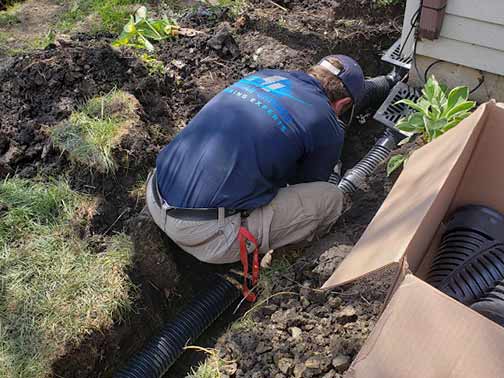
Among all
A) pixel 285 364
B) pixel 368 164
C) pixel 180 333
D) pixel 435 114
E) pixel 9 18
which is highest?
pixel 435 114

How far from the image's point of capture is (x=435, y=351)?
105 cm

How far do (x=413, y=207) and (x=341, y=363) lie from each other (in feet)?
2.65

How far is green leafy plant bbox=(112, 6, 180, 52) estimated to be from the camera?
3957 mm

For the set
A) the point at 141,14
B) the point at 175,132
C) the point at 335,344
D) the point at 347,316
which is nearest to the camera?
the point at 335,344

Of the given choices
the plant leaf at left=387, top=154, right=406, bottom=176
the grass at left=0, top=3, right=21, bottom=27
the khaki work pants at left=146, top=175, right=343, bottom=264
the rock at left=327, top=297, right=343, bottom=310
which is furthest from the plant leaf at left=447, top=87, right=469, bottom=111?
the grass at left=0, top=3, right=21, bottom=27

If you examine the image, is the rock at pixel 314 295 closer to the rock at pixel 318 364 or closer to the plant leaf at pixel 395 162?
the rock at pixel 318 364

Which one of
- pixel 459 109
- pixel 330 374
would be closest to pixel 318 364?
pixel 330 374

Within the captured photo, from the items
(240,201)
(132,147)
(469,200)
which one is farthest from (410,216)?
(132,147)

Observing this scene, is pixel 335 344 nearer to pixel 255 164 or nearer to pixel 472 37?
pixel 255 164

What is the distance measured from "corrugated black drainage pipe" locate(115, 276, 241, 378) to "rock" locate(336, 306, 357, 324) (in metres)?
0.80

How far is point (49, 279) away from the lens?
255 cm

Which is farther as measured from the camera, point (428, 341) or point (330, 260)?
point (330, 260)

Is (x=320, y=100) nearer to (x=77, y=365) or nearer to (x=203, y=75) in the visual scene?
(x=203, y=75)

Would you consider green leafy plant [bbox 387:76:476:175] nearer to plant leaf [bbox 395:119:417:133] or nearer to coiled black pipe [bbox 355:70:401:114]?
plant leaf [bbox 395:119:417:133]
